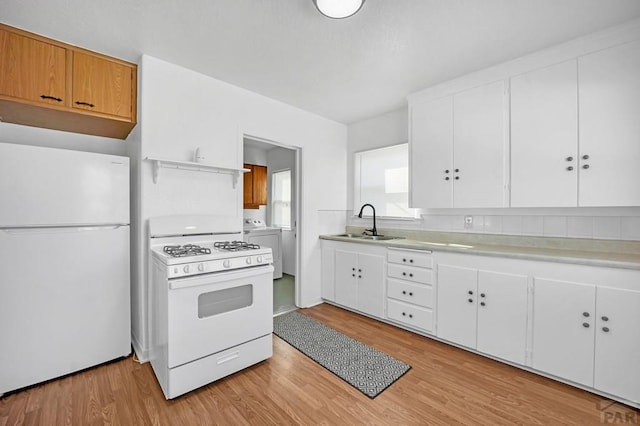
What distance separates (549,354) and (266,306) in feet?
6.96

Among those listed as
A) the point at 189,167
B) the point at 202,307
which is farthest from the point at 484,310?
the point at 189,167

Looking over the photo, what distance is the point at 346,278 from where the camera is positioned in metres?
3.41

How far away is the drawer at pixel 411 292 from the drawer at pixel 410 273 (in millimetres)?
50

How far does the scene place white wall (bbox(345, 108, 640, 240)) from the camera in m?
2.15

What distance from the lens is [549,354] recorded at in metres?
2.01

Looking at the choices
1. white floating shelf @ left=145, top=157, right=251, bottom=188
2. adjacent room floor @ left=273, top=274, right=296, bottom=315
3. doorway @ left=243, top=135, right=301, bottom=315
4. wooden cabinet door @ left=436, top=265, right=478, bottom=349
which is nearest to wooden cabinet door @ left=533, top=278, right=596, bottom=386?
Result: wooden cabinet door @ left=436, top=265, right=478, bottom=349

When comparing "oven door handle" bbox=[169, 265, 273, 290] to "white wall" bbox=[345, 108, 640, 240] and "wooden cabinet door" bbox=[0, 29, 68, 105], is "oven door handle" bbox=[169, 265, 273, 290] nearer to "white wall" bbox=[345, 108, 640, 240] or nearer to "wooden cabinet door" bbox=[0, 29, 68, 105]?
"wooden cabinet door" bbox=[0, 29, 68, 105]

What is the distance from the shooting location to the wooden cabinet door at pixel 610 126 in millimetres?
1910

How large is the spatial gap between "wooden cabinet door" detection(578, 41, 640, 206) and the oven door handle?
253cm

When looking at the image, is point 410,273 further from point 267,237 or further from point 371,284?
point 267,237

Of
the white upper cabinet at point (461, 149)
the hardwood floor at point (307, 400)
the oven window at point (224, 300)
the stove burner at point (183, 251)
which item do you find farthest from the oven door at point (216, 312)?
the white upper cabinet at point (461, 149)

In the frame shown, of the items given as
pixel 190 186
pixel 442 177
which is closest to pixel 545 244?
pixel 442 177

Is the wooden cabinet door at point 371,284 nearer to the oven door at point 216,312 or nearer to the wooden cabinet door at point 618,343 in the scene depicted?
the oven door at point 216,312

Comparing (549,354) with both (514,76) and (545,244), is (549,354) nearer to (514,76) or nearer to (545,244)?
(545,244)
